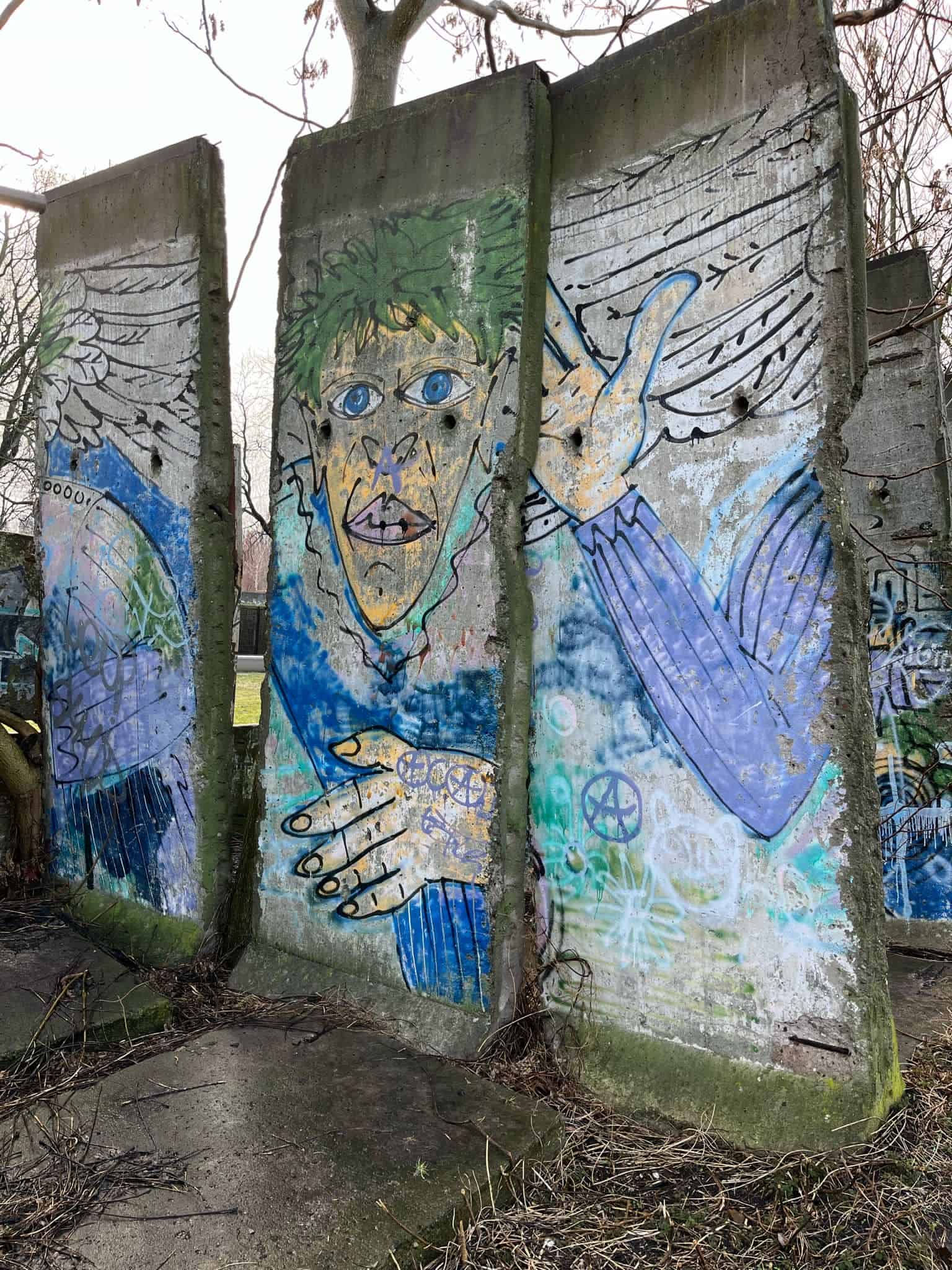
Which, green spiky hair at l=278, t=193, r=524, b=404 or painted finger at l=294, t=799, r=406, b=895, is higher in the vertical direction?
green spiky hair at l=278, t=193, r=524, b=404

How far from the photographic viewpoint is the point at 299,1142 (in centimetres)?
229

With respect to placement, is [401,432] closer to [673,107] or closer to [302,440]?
[302,440]

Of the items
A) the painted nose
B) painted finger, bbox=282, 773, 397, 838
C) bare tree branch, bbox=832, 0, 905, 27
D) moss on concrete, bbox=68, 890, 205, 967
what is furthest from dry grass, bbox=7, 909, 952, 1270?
bare tree branch, bbox=832, 0, 905, 27

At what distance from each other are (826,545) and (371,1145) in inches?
77.0

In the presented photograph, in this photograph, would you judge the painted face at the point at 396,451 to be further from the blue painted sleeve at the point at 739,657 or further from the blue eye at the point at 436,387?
the blue painted sleeve at the point at 739,657

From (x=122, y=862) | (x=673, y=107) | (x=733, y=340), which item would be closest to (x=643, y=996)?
(x=733, y=340)

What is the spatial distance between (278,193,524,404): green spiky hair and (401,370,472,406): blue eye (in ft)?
0.40

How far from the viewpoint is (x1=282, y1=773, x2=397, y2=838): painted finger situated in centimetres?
318

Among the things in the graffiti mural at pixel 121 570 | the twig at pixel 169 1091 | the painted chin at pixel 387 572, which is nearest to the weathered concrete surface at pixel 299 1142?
the twig at pixel 169 1091

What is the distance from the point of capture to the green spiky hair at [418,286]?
3.02 m

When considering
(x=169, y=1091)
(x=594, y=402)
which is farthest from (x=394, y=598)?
(x=169, y=1091)

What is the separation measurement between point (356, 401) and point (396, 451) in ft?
0.96

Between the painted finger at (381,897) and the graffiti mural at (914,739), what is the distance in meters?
2.53

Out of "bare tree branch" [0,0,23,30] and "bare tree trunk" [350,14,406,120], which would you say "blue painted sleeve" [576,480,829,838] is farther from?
"bare tree branch" [0,0,23,30]
